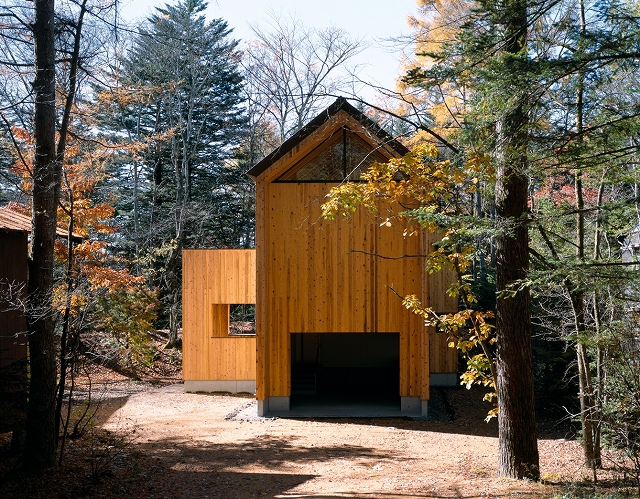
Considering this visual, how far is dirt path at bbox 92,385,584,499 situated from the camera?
764 cm

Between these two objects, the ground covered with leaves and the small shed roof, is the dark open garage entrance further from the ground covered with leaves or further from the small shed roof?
the small shed roof

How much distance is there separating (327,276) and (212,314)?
455 cm

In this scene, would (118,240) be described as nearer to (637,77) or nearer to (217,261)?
(217,261)

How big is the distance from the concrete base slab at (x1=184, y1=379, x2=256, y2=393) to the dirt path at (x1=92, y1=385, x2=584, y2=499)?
1.56 metres

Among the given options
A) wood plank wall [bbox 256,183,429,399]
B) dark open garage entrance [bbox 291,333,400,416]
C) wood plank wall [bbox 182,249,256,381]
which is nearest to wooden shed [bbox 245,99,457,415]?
wood plank wall [bbox 256,183,429,399]

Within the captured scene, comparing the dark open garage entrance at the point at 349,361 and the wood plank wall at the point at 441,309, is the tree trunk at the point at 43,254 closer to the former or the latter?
the dark open garage entrance at the point at 349,361

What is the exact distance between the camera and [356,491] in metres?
7.57

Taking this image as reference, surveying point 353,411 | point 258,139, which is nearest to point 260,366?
point 353,411

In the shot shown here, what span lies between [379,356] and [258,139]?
38.0 ft

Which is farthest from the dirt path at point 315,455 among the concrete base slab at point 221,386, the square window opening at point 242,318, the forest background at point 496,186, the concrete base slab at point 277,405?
the square window opening at point 242,318

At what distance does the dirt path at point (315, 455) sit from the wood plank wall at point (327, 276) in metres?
1.32

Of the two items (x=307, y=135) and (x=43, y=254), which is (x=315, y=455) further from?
(x=307, y=135)

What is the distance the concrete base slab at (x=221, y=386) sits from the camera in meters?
16.1

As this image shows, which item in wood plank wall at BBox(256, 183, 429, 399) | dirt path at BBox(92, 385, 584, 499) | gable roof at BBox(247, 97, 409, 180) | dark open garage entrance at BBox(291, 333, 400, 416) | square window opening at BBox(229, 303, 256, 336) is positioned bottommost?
dirt path at BBox(92, 385, 584, 499)
